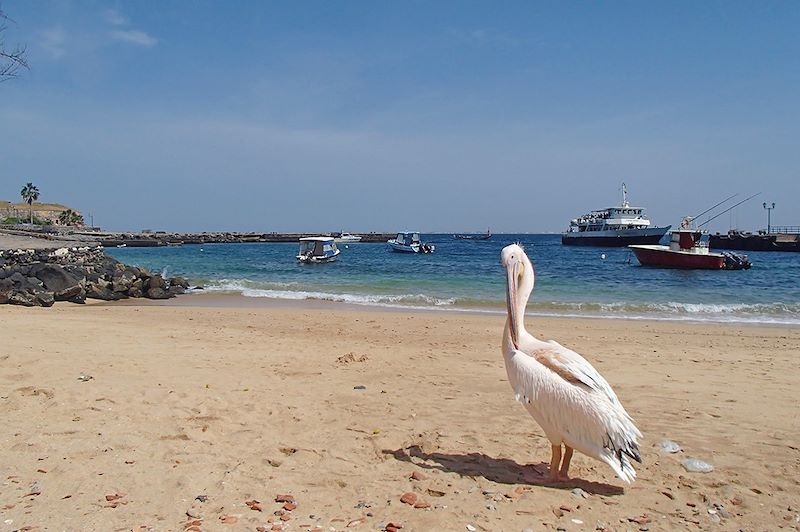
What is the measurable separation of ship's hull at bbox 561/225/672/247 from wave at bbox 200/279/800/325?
4429 centimetres

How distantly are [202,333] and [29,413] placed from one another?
5975mm

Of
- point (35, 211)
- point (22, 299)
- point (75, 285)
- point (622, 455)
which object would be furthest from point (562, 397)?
point (35, 211)

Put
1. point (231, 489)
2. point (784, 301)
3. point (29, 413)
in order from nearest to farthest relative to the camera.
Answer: point (231, 489) < point (29, 413) < point (784, 301)

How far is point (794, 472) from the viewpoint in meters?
4.53

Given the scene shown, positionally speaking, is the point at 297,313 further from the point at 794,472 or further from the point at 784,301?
the point at 784,301

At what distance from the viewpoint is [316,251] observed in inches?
1626

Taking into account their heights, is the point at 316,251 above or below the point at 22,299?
above

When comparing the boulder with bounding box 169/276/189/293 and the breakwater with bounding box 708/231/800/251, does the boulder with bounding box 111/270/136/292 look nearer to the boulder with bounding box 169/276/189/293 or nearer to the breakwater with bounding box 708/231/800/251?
the boulder with bounding box 169/276/189/293

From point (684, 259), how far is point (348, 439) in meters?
36.1

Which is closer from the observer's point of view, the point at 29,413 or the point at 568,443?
the point at 568,443

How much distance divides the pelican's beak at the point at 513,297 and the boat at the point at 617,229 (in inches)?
2421

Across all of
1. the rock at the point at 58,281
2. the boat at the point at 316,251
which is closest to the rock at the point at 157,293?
the rock at the point at 58,281

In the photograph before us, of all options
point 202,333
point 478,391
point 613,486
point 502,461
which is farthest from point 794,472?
point 202,333

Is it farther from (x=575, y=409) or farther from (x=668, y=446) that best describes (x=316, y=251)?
(x=575, y=409)
